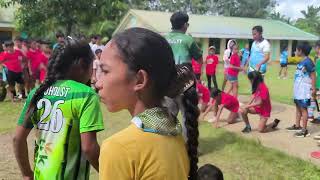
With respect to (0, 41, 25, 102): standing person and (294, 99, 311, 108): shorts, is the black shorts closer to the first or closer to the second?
(0, 41, 25, 102): standing person

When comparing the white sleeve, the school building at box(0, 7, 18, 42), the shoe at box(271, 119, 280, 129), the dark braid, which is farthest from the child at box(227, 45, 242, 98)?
the school building at box(0, 7, 18, 42)

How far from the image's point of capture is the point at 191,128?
1.79 m

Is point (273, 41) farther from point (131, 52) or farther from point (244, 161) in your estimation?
point (131, 52)

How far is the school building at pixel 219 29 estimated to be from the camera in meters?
27.6

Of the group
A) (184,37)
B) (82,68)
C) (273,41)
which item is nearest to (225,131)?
(184,37)

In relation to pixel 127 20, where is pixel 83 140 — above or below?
above

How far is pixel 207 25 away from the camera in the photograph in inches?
1179

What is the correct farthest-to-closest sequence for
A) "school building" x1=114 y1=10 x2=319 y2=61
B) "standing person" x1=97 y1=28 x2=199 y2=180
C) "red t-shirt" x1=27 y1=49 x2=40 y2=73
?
"school building" x1=114 y1=10 x2=319 y2=61 < "red t-shirt" x1=27 y1=49 x2=40 y2=73 < "standing person" x1=97 y1=28 x2=199 y2=180

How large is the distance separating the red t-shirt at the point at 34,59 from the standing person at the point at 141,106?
32.3ft

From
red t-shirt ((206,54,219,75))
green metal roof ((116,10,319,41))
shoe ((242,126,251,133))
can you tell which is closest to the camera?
shoe ((242,126,251,133))

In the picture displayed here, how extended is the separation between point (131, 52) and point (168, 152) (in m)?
0.33

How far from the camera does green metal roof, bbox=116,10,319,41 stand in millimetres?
27484

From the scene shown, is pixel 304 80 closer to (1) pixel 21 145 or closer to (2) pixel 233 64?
(2) pixel 233 64

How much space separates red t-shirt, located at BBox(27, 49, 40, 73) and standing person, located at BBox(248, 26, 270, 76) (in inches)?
224
